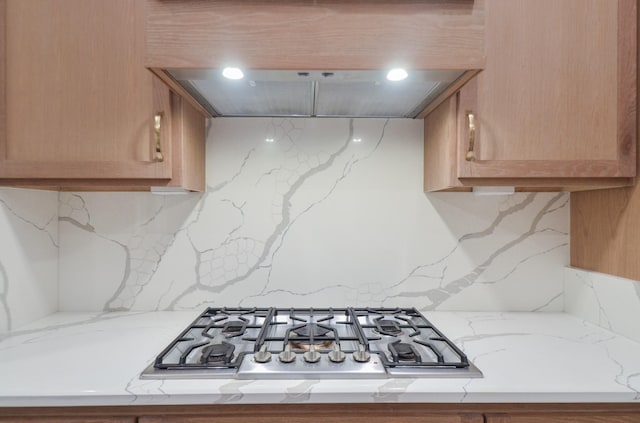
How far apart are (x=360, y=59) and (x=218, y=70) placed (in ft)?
1.21

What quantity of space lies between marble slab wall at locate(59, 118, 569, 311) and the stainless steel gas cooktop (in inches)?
5.1

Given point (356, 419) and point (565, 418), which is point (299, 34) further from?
point (565, 418)

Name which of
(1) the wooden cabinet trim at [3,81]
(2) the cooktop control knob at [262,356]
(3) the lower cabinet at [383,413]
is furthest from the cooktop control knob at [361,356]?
(1) the wooden cabinet trim at [3,81]

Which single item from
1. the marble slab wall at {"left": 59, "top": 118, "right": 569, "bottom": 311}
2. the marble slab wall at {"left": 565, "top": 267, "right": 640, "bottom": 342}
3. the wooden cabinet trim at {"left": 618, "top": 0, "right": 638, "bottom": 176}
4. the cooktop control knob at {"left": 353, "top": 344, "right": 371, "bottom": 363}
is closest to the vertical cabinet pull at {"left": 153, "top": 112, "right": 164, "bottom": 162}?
the marble slab wall at {"left": 59, "top": 118, "right": 569, "bottom": 311}

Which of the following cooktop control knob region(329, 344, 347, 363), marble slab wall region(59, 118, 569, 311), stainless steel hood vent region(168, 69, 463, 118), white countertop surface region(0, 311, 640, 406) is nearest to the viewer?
white countertop surface region(0, 311, 640, 406)

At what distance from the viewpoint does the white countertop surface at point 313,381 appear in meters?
0.83

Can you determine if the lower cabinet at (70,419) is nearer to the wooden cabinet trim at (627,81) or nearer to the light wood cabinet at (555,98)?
the light wood cabinet at (555,98)

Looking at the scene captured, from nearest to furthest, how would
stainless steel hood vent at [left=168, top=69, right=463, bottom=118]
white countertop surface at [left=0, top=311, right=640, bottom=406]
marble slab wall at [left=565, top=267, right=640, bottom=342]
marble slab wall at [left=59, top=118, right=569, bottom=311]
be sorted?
1. white countertop surface at [left=0, top=311, right=640, bottom=406]
2. stainless steel hood vent at [left=168, top=69, right=463, bottom=118]
3. marble slab wall at [left=565, top=267, right=640, bottom=342]
4. marble slab wall at [left=59, top=118, right=569, bottom=311]

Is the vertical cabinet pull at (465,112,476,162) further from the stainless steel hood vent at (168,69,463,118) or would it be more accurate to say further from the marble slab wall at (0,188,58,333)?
the marble slab wall at (0,188,58,333)

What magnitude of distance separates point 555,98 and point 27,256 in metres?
1.72

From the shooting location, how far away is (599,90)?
107cm

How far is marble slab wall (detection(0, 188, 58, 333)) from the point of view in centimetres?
122

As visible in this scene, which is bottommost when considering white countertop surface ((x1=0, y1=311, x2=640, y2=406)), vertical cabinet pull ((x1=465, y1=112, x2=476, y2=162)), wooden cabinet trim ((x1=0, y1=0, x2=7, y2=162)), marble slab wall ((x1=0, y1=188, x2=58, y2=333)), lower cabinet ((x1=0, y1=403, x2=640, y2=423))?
lower cabinet ((x1=0, y1=403, x2=640, y2=423))

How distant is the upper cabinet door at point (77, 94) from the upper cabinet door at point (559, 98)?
903 mm
